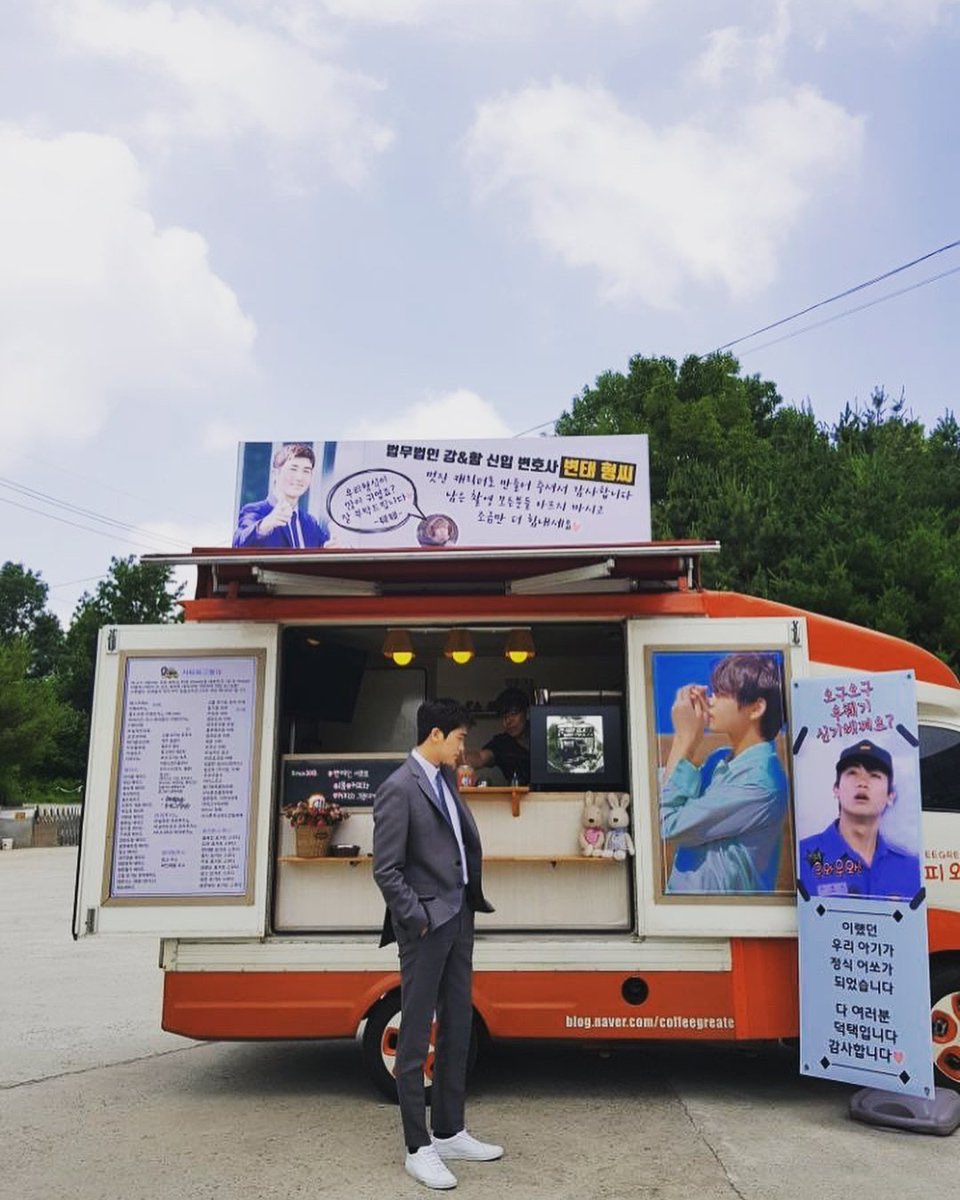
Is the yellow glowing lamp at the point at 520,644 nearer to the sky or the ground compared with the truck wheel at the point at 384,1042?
nearer to the sky

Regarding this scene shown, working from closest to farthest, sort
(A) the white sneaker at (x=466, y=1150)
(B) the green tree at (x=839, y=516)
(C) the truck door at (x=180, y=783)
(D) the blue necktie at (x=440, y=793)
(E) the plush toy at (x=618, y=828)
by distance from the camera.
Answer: (A) the white sneaker at (x=466, y=1150) < (D) the blue necktie at (x=440, y=793) < (C) the truck door at (x=180, y=783) < (E) the plush toy at (x=618, y=828) < (B) the green tree at (x=839, y=516)

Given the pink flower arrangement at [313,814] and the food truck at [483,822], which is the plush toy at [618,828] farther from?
the pink flower arrangement at [313,814]

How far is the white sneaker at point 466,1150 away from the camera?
14.5 ft

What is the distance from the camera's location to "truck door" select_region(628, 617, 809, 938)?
5.36 meters

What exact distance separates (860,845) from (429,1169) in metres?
2.48

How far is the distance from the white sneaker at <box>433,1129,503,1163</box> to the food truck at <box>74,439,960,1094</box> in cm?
87

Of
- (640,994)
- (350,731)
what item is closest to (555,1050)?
(640,994)

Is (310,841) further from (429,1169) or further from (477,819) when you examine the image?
(429,1169)

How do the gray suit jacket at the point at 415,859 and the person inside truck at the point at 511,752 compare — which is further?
the person inside truck at the point at 511,752

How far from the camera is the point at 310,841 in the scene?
5.64 m

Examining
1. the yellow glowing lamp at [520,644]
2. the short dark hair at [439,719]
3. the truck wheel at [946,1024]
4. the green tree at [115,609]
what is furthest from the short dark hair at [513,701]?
the green tree at [115,609]


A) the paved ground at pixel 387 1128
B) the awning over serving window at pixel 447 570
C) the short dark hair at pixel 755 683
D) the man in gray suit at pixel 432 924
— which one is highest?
the awning over serving window at pixel 447 570

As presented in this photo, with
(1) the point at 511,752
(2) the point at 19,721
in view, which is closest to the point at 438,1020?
(1) the point at 511,752

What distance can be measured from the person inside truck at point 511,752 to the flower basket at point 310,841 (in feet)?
3.82
